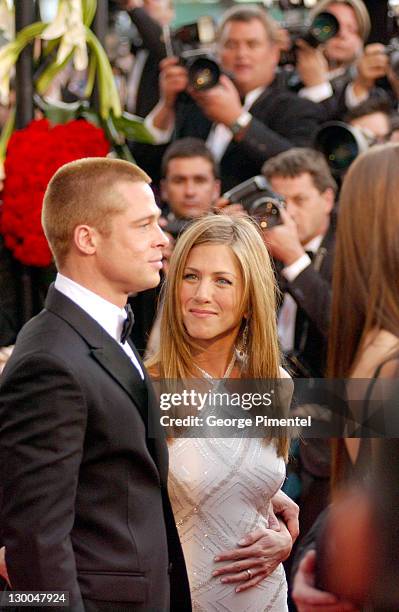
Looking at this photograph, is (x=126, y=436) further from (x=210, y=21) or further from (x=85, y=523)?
(x=210, y=21)

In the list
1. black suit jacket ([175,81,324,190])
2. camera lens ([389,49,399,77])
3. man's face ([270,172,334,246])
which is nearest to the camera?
man's face ([270,172,334,246])

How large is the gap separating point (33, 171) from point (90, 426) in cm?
69

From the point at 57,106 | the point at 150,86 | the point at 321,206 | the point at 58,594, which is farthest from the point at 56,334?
the point at 150,86

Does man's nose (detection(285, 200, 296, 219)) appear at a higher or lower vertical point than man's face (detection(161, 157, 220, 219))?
lower

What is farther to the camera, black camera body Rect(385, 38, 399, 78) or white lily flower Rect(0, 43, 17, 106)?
black camera body Rect(385, 38, 399, 78)

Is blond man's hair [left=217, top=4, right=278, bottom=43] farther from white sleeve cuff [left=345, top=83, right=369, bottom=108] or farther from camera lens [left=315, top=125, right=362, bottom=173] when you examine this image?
camera lens [left=315, top=125, right=362, bottom=173]

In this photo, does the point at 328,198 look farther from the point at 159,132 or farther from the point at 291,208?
the point at 159,132

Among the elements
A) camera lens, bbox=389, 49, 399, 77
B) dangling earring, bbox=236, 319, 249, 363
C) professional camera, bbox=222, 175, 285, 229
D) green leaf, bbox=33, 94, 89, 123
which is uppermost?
camera lens, bbox=389, 49, 399, 77

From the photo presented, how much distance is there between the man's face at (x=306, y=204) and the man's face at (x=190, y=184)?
0.15 meters

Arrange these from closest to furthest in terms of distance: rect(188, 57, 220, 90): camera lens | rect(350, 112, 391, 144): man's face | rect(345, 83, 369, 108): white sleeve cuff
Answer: rect(188, 57, 220, 90): camera lens < rect(350, 112, 391, 144): man's face < rect(345, 83, 369, 108): white sleeve cuff

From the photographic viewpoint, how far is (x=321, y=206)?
1.93 meters

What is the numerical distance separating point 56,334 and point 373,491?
0.36 meters

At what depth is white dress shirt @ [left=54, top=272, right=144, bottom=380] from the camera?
1080 millimetres

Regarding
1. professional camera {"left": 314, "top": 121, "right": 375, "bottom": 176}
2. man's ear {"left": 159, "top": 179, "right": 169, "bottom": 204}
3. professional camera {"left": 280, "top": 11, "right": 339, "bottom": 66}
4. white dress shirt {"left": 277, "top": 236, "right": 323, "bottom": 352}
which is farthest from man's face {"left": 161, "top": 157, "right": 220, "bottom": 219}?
professional camera {"left": 280, "top": 11, "right": 339, "bottom": 66}
